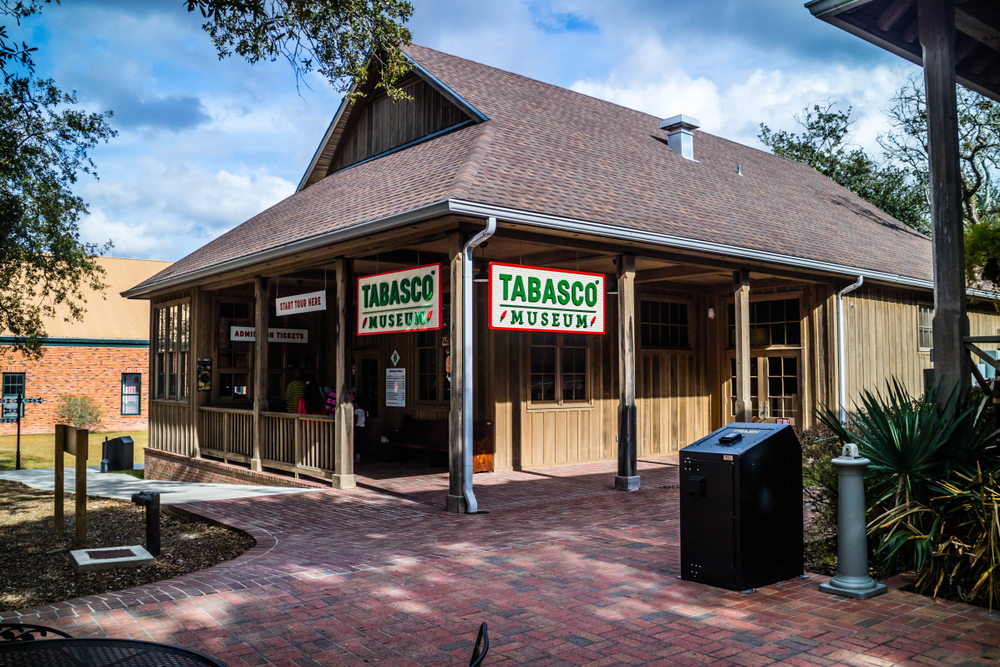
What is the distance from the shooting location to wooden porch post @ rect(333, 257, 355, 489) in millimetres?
10750

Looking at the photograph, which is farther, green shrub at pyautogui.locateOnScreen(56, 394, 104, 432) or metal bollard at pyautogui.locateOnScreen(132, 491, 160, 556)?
green shrub at pyautogui.locateOnScreen(56, 394, 104, 432)

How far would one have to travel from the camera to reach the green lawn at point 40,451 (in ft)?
67.0

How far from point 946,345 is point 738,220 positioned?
7.18 meters

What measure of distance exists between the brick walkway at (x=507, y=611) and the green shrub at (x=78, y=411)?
23.2m

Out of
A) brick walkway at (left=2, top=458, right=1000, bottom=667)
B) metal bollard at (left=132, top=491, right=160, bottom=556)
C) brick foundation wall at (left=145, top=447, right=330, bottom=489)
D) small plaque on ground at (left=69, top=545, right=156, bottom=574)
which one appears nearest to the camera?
brick walkway at (left=2, top=458, right=1000, bottom=667)

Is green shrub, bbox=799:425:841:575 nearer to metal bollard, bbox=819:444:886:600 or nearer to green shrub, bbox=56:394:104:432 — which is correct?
metal bollard, bbox=819:444:886:600

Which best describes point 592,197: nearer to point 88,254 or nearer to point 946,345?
point 946,345

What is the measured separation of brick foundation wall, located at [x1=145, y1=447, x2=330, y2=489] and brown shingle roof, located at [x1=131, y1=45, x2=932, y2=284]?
11.8 feet

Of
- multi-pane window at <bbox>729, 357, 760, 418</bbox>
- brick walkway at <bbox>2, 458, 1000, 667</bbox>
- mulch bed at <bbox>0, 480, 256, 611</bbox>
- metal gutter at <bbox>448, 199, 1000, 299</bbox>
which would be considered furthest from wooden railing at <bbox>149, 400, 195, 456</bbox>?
multi-pane window at <bbox>729, 357, 760, 418</bbox>

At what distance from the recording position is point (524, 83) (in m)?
15.7

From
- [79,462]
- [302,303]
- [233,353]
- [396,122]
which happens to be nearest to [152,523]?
[79,462]

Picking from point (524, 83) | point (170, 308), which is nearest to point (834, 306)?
point (524, 83)

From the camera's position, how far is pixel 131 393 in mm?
29875

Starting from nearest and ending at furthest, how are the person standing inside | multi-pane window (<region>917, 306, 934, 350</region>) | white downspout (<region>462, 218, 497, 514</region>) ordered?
white downspout (<region>462, 218, 497, 514</region>), the person standing inside, multi-pane window (<region>917, 306, 934, 350</region>)
